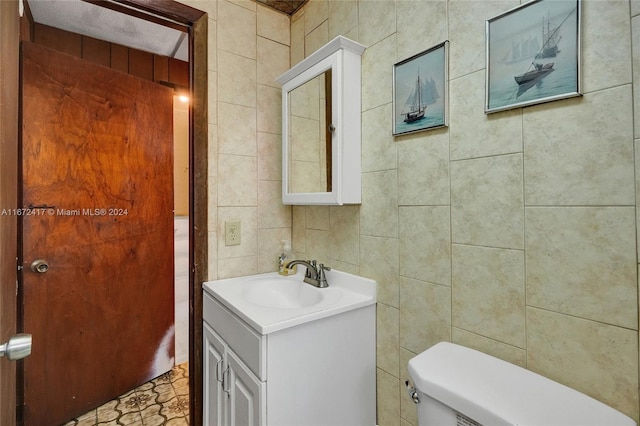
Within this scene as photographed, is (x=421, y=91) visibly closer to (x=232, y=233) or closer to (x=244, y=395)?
(x=232, y=233)

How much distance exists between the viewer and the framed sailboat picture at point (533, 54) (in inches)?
28.2

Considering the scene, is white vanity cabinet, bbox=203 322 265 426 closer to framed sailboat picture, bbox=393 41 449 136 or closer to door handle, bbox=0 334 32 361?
door handle, bbox=0 334 32 361

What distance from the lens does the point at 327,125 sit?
128 centimetres

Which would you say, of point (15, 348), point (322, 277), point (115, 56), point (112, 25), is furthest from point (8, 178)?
point (322, 277)

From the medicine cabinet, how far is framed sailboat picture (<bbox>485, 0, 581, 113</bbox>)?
521 mm

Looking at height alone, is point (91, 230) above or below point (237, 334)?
above

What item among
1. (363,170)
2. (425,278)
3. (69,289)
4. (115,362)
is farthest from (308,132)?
(115,362)

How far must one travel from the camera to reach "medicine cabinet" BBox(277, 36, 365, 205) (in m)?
1.22

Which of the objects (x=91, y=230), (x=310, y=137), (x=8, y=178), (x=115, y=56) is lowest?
(x=91, y=230)

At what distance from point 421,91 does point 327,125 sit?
400 millimetres

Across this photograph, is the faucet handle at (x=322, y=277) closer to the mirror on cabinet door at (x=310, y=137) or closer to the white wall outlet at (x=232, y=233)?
the mirror on cabinet door at (x=310, y=137)

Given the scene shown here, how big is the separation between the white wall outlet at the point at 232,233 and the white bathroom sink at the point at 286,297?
0.60 ft

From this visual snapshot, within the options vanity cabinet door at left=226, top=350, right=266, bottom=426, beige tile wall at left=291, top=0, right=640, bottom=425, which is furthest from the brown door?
beige tile wall at left=291, top=0, right=640, bottom=425

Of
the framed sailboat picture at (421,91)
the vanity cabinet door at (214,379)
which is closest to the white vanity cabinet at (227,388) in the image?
the vanity cabinet door at (214,379)
